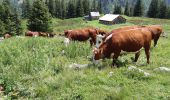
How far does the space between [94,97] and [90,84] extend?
1.14m

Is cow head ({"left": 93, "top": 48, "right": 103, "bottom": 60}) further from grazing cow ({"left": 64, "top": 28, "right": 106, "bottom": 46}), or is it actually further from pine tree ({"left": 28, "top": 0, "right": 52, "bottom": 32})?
pine tree ({"left": 28, "top": 0, "right": 52, "bottom": 32})

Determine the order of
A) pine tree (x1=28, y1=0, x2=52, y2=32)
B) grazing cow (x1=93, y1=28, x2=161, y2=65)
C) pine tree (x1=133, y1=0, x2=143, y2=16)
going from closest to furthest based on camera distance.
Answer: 1. grazing cow (x1=93, y1=28, x2=161, y2=65)
2. pine tree (x1=28, y1=0, x2=52, y2=32)
3. pine tree (x1=133, y1=0, x2=143, y2=16)

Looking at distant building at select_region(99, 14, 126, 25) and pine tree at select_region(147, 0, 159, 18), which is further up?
pine tree at select_region(147, 0, 159, 18)

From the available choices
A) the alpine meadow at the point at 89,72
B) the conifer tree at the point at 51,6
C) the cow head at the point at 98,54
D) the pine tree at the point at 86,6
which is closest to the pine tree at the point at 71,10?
the pine tree at the point at 86,6

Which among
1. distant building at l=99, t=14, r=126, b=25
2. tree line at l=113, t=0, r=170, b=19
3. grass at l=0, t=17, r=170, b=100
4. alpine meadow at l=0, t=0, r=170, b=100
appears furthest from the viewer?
tree line at l=113, t=0, r=170, b=19

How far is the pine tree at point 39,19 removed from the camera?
197ft

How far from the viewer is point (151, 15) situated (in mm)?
129625

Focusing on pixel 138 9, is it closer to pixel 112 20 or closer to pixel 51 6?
pixel 112 20

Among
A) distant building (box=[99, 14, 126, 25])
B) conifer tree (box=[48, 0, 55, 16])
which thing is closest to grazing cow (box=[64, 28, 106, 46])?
distant building (box=[99, 14, 126, 25])

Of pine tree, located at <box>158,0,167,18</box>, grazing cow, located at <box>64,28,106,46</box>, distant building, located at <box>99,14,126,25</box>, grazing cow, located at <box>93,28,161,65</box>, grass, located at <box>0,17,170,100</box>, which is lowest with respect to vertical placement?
distant building, located at <box>99,14,126,25</box>

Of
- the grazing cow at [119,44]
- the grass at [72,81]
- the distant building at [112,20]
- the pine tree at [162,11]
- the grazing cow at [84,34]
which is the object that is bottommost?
the distant building at [112,20]

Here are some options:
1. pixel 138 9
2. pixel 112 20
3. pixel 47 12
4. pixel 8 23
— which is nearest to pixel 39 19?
pixel 47 12

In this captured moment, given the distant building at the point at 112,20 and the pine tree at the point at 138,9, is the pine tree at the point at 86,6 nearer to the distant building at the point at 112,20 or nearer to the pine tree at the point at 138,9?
the pine tree at the point at 138,9

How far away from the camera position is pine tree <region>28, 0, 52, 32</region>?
197 ft
